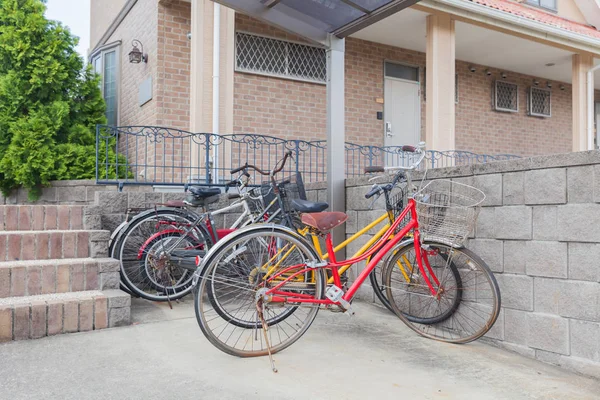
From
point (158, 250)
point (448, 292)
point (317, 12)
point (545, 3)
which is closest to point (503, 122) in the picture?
point (545, 3)

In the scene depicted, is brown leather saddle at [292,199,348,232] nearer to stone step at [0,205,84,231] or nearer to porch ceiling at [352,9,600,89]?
stone step at [0,205,84,231]

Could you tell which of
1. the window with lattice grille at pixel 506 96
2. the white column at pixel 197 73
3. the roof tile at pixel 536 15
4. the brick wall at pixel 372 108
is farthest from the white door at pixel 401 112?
the white column at pixel 197 73

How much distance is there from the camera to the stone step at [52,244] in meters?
3.53

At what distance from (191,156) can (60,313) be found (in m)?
3.20

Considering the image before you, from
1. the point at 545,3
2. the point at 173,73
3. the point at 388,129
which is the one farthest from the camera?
the point at 545,3

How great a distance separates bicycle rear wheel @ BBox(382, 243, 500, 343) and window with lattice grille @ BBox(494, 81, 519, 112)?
7831 millimetres

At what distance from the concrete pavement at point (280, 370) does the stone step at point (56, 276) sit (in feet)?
1.53

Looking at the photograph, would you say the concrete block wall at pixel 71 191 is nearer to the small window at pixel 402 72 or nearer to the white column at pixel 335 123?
the white column at pixel 335 123

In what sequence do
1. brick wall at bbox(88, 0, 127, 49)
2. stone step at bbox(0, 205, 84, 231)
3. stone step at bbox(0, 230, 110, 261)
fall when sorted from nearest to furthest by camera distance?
1. stone step at bbox(0, 230, 110, 261)
2. stone step at bbox(0, 205, 84, 231)
3. brick wall at bbox(88, 0, 127, 49)

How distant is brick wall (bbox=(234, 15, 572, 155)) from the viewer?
24.1 ft

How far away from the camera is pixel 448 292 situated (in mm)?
3189

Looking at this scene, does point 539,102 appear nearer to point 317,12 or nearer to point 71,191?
point 317,12

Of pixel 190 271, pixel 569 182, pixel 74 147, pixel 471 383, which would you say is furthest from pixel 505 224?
pixel 74 147

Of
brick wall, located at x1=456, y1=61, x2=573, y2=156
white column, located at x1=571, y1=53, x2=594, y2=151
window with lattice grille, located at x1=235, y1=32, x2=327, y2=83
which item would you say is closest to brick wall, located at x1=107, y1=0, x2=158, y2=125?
window with lattice grille, located at x1=235, y1=32, x2=327, y2=83
